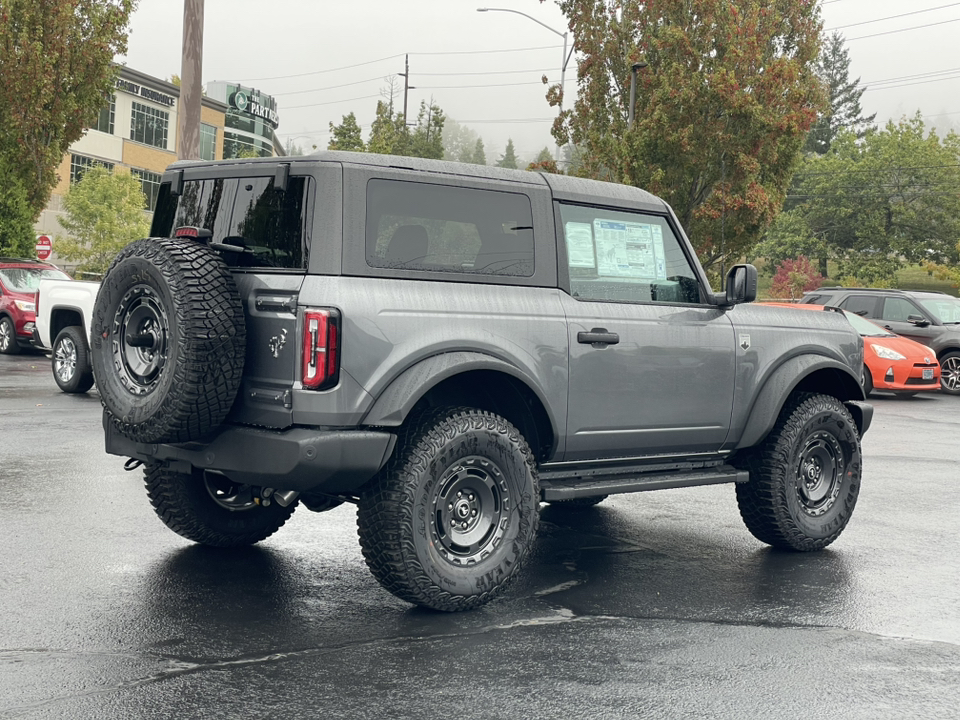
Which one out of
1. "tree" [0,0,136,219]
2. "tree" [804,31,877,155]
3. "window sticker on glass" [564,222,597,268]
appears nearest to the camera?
"window sticker on glass" [564,222,597,268]

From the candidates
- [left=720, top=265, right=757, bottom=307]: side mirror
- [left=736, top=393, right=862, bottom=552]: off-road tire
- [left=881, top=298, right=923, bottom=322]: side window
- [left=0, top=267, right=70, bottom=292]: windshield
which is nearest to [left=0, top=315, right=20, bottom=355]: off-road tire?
[left=0, top=267, right=70, bottom=292]: windshield

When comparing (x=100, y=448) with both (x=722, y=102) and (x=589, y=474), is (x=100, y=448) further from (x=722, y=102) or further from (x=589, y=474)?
(x=722, y=102)

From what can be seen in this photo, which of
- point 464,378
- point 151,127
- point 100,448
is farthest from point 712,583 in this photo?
point 151,127

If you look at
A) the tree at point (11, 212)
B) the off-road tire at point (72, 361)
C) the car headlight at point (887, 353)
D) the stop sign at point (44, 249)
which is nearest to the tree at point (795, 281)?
the stop sign at point (44, 249)

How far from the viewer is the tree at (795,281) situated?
193 ft

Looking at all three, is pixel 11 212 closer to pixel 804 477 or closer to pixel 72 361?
pixel 72 361

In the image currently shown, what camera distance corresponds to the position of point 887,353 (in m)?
19.1

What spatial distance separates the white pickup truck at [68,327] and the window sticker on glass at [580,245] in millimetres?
9844

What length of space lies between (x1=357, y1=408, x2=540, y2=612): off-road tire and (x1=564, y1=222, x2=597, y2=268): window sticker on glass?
1.09m

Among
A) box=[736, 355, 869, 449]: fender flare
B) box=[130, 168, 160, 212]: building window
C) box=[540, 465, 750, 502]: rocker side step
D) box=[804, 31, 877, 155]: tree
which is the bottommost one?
box=[540, 465, 750, 502]: rocker side step

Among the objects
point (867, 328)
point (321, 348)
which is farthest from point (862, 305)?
point (321, 348)

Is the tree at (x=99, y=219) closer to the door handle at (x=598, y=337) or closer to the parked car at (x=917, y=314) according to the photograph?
the parked car at (x=917, y=314)

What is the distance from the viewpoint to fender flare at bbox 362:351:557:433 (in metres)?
5.14

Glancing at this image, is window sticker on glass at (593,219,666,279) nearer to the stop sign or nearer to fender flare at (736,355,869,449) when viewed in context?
fender flare at (736,355,869,449)
